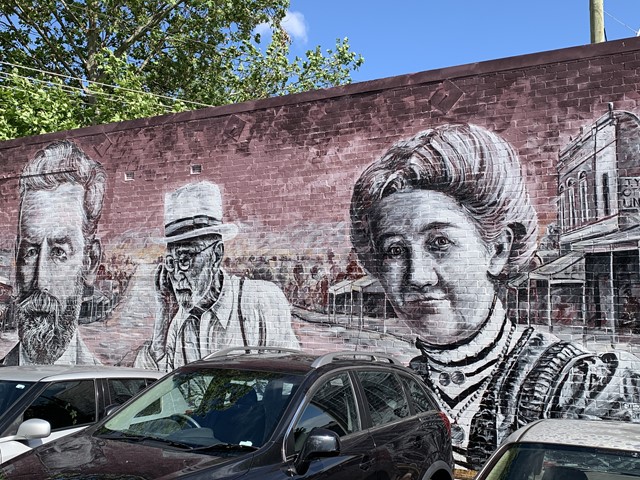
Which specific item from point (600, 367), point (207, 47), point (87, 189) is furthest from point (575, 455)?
point (207, 47)

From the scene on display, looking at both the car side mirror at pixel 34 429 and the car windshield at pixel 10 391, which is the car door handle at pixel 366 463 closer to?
the car side mirror at pixel 34 429

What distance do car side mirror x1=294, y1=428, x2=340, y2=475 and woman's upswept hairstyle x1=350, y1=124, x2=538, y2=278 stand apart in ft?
15.8

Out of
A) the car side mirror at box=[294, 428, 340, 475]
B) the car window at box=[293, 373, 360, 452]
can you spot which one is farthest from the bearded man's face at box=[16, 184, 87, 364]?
the car side mirror at box=[294, 428, 340, 475]

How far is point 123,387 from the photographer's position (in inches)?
261

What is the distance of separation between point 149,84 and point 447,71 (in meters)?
18.4

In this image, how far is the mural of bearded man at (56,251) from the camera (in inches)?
485

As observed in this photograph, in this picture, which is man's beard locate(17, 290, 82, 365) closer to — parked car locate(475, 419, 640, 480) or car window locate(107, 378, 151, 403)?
car window locate(107, 378, 151, 403)

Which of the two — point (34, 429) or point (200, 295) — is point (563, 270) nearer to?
point (200, 295)

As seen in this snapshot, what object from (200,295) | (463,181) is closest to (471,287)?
(463,181)

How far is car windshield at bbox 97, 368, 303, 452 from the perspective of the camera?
14.4 feet

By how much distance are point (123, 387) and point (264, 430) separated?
9.02 feet

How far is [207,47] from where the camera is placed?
81.3 feet

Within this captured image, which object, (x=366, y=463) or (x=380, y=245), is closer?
(x=366, y=463)

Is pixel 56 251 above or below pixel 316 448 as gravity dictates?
above
